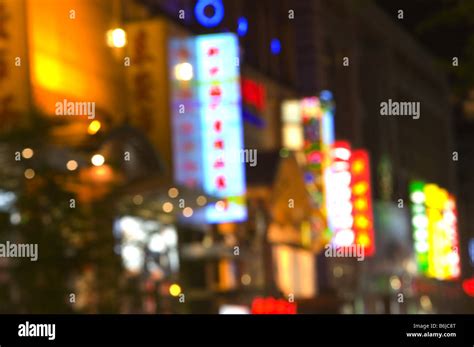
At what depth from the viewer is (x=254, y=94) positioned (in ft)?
72.1

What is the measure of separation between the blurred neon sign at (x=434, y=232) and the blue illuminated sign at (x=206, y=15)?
59.8 feet

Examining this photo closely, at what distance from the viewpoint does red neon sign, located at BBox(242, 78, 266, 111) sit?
20.7 meters

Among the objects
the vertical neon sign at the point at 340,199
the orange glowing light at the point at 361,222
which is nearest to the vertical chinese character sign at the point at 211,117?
the vertical neon sign at the point at 340,199

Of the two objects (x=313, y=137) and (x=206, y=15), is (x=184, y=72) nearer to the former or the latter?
(x=206, y=15)

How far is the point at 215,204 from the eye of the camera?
1930 cm

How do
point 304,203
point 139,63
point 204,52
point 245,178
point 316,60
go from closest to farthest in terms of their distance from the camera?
point 139,63 < point 204,52 < point 245,178 < point 304,203 < point 316,60

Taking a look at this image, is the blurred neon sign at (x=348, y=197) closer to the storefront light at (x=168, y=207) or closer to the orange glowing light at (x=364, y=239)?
the orange glowing light at (x=364, y=239)

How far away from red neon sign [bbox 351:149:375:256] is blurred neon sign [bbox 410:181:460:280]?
1.95 metres

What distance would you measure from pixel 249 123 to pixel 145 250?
6386 mm

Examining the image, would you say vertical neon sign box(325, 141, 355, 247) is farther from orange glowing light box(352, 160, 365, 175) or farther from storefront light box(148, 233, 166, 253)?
storefront light box(148, 233, 166, 253)

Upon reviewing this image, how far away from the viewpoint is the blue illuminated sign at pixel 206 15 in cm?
1719

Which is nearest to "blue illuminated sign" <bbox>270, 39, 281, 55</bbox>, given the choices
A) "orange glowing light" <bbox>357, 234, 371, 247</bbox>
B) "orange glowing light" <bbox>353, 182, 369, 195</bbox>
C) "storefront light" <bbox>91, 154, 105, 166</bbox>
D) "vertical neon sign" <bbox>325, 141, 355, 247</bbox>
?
"storefront light" <bbox>91, 154, 105, 166</bbox>
